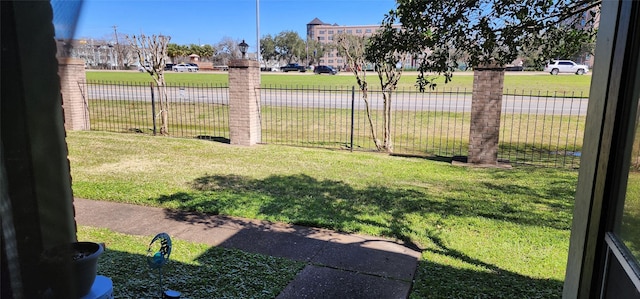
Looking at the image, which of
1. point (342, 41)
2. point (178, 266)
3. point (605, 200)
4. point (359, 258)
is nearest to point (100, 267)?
point (178, 266)

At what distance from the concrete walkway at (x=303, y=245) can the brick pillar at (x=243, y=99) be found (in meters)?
5.52

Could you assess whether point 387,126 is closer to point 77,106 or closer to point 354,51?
point 354,51

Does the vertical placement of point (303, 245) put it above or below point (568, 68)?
below

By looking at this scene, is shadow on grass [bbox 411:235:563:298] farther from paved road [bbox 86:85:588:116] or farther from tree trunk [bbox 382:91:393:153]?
paved road [bbox 86:85:588:116]

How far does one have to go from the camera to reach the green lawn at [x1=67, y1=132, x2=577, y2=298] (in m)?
4.47

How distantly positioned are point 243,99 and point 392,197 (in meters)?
5.91

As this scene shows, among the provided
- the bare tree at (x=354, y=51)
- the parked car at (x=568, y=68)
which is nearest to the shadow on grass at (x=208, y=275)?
the bare tree at (x=354, y=51)

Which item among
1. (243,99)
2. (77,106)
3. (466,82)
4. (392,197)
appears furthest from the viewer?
(466,82)

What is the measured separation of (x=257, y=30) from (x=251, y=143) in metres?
18.3

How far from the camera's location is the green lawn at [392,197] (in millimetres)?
4469

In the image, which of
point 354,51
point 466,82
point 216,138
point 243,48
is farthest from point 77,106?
point 466,82

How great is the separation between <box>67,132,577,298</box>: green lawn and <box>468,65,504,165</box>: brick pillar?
1.66 feet

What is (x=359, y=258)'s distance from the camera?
4.68 m

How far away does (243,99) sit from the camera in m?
11.5
